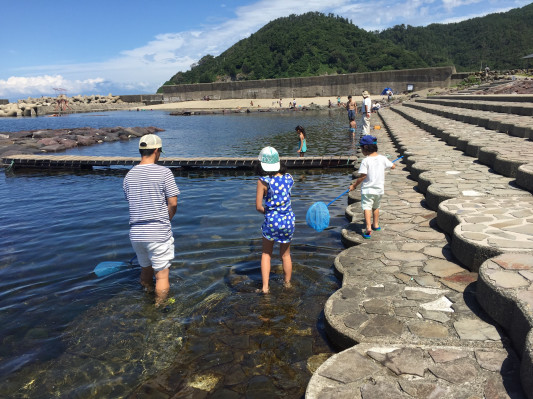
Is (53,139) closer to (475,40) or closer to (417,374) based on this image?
(417,374)

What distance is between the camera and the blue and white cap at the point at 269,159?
4.45 meters

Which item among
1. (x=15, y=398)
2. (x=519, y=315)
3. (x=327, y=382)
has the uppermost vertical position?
(x=519, y=315)

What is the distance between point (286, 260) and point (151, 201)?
1.82m

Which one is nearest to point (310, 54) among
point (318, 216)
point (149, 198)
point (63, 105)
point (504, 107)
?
point (63, 105)

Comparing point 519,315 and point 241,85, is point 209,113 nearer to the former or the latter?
point 241,85

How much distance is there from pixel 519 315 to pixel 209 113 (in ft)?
188

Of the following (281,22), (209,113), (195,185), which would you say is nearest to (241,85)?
(209,113)

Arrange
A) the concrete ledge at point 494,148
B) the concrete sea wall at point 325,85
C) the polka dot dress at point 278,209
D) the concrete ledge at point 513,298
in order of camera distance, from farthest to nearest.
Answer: the concrete sea wall at point 325,85
the concrete ledge at point 494,148
the polka dot dress at point 278,209
the concrete ledge at point 513,298

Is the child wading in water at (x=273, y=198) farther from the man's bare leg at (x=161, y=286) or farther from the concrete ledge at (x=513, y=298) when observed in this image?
the concrete ledge at (x=513, y=298)

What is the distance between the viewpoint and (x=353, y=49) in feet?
294

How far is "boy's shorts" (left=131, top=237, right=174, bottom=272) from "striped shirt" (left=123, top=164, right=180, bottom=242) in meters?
0.08

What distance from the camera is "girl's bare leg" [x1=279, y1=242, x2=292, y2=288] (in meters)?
4.93

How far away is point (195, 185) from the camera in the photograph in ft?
41.9

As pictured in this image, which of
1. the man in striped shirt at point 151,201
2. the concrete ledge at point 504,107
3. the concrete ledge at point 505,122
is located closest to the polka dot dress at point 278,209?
the man in striped shirt at point 151,201
